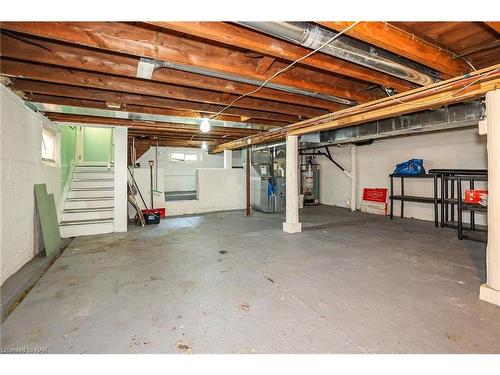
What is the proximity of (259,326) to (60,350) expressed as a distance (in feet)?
4.07

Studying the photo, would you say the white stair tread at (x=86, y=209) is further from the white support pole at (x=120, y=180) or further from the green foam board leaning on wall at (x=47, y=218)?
the green foam board leaning on wall at (x=47, y=218)

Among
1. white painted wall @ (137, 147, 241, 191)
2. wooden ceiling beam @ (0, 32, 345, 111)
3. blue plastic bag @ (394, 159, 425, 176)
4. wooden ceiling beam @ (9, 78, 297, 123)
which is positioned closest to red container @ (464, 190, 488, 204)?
blue plastic bag @ (394, 159, 425, 176)

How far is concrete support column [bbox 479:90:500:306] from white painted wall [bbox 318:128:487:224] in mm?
3559

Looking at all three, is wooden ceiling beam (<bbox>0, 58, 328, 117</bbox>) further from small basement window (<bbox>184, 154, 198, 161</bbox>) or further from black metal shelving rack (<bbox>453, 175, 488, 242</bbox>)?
small basement window (<bbox>184, 154, 198, 161</bbox>)

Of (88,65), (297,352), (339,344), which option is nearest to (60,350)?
(297,352)

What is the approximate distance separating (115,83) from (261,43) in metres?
1.70

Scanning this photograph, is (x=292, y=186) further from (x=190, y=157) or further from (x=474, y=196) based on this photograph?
(x=190, y=157)

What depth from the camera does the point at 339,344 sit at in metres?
1.49

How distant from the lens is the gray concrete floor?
5.00ft

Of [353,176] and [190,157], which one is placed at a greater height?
[190,157]

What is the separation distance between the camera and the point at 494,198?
197cm

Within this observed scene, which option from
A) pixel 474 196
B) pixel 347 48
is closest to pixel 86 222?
pixel 347 48

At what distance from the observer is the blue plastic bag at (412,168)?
5.20 metres

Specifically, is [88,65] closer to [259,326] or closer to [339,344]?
[259,326]
